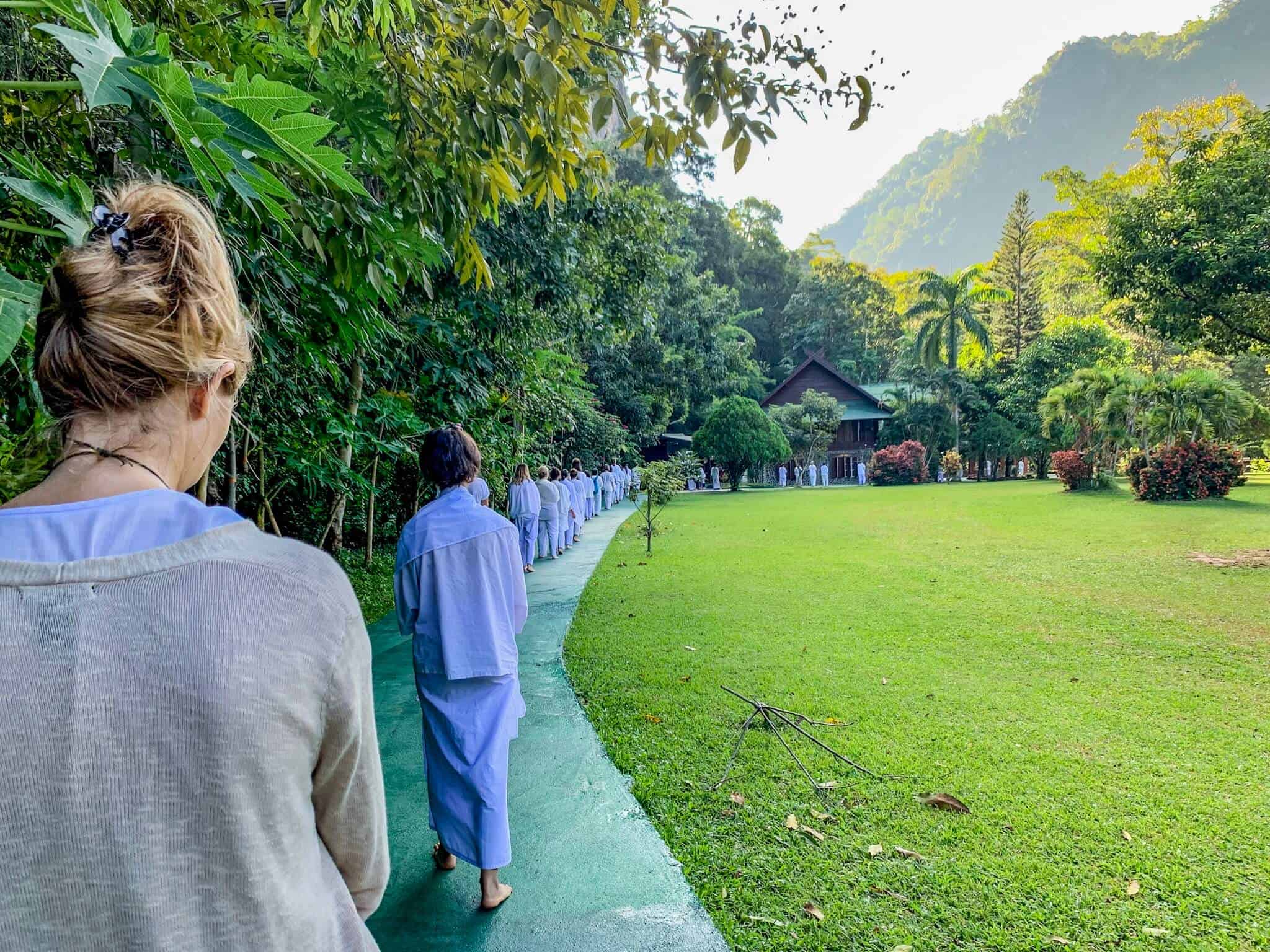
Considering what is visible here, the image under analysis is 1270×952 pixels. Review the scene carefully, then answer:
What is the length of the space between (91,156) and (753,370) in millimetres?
39391

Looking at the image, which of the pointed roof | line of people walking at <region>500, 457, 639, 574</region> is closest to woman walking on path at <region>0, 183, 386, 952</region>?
line of people walking at <region>500, 457, 639, 574</region>

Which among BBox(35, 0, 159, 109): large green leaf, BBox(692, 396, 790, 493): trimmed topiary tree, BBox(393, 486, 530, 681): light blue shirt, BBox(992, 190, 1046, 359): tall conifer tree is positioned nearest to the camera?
BBox(35, 0, 159, 109): large green leaf

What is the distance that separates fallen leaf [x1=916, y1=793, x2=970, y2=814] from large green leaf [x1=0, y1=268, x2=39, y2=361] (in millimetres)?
3966

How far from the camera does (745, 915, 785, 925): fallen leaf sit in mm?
2717

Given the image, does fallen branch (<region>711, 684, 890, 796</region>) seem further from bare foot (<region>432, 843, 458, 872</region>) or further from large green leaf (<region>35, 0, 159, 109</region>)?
large green leaf (<region>35, 0, 159, 109</region>)

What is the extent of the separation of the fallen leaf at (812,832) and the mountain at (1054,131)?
540ft

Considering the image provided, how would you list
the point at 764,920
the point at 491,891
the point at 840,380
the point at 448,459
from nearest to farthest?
the point at 764,920 → the point at 491,891 → the point at 448,459 → the point at 840,380

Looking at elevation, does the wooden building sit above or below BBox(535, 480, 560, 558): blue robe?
above

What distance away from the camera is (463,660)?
2.95 m

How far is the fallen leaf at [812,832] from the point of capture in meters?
3.29

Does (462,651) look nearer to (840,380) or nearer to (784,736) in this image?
(784,736)

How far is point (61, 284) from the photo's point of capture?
87cm

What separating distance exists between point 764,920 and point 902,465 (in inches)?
1298

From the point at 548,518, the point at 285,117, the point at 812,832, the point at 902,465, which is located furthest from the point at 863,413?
the point at 285,117
